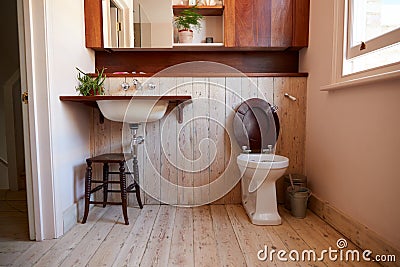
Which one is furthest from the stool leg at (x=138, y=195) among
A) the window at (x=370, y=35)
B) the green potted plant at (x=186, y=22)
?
the window at (x=370, y=35)

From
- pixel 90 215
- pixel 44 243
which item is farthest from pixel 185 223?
pixel 44 243

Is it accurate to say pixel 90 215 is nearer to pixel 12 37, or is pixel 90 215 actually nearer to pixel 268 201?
pixel 268 201

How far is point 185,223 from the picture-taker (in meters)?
2.07

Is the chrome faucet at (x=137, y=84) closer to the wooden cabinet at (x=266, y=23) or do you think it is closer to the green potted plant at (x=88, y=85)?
the green potted plant at (x=88, y=85)

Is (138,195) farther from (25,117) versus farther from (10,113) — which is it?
(10,113)

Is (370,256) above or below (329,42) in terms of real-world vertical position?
below

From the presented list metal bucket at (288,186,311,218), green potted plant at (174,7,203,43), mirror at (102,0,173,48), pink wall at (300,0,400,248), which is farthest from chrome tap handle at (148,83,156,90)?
metal bucket at (288,186,311,218)

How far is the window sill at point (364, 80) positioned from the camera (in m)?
1.34

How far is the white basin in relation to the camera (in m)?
2.02

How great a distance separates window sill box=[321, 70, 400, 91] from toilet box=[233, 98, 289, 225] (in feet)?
1.84

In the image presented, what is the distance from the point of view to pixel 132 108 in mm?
2043

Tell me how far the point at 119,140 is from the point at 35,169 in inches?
31.9

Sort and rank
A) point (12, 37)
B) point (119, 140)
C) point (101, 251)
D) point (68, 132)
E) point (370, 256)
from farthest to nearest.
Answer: point (12, 37) < point (119, 140) < point (68, 132) < point (101, 251) < point (370, 256)

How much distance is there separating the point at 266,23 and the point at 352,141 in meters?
1.25
